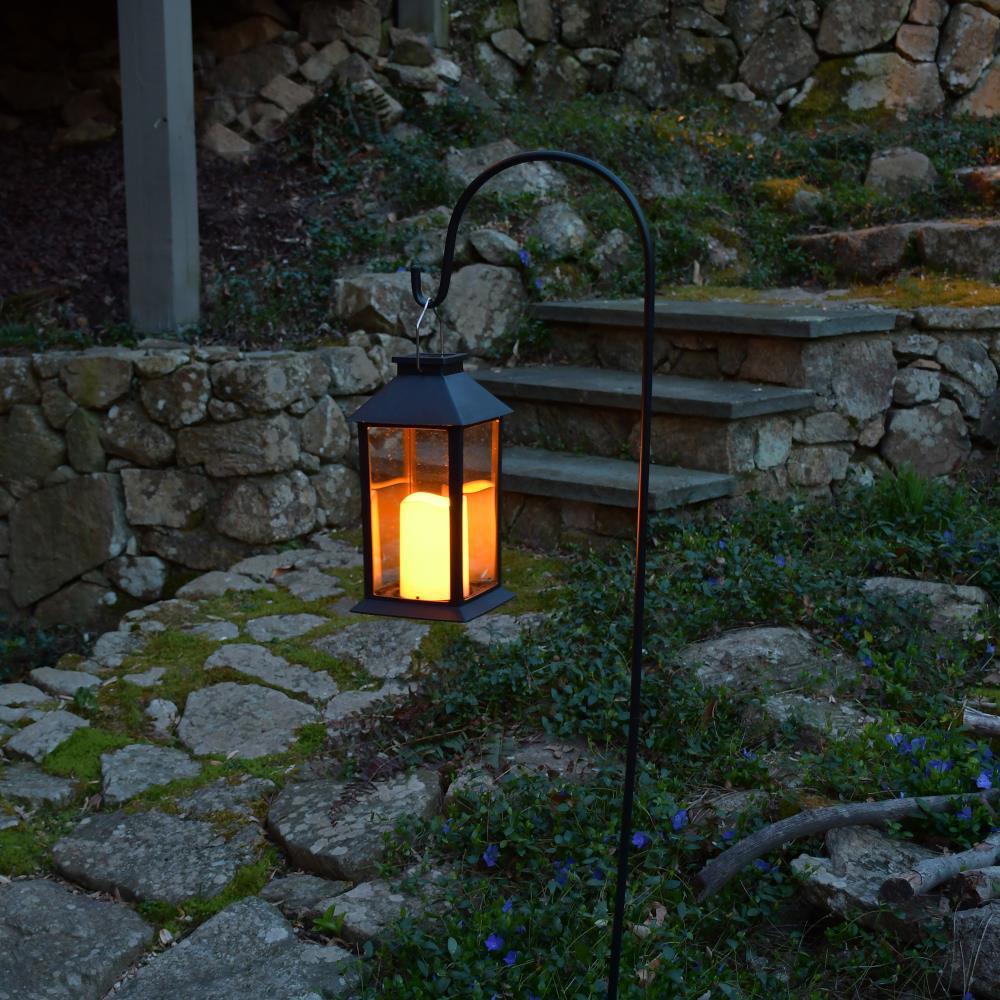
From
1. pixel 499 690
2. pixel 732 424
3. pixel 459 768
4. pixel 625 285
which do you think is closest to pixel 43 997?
pixel 459 768

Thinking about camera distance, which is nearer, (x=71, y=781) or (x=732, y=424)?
(x=71, y=781)

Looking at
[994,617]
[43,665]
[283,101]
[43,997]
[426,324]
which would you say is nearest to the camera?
[43,997]

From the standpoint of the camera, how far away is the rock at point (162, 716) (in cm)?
351

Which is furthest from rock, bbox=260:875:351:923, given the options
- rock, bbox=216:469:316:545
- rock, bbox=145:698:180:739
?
rock, bbox=216:469:316:545

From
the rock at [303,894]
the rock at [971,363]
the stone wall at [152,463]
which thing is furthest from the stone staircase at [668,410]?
the rock at [303,894]

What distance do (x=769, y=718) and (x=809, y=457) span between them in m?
2.08

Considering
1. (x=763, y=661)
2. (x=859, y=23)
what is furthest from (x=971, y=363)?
(x=859, y=23)

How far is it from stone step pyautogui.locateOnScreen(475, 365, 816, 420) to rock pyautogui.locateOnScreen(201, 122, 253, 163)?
6.18 feet

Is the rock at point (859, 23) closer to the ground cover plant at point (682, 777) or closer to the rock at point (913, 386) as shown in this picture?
the rock at point (913, 386)

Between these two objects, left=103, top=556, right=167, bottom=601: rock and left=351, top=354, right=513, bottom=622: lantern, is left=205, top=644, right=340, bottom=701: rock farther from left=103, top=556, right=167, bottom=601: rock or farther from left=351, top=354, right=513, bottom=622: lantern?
left=351, top=354, right=513, bottom=622: lantern

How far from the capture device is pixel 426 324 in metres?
5.44

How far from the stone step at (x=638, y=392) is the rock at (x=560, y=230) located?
2.45 feet

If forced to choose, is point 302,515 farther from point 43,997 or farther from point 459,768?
point 43,997

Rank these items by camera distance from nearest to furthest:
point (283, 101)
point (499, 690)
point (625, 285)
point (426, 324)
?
point (499, 690), point (426, 324), point (625, 285), point (283, 101)
